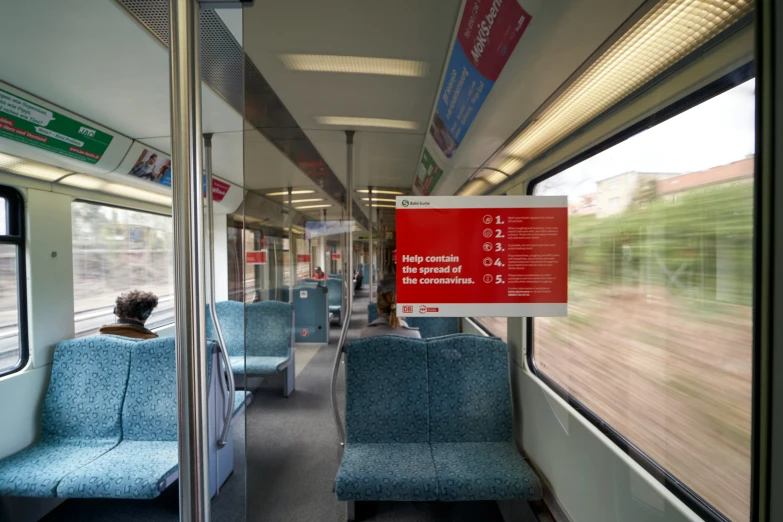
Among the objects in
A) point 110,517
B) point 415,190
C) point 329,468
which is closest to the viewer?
point 415,190

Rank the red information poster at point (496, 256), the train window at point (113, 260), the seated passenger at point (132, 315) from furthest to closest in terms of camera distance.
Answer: the train window at point (113, 260) < the seated passenger at point (132, 315) < the red information poster at point (496, 256)

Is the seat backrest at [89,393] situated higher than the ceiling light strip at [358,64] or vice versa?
the ceiling light strip at [358,64]

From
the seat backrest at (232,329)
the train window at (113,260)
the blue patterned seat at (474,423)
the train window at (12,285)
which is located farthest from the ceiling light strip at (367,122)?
the train window at (12,285)

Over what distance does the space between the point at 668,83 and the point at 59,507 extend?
3843 millimetres

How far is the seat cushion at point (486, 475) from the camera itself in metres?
1.65

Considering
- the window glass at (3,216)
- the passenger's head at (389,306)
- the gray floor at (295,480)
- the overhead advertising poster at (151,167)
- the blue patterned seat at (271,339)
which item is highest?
the overhead advertising poster at (151,167)

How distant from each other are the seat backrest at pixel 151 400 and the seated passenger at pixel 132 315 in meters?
0.35

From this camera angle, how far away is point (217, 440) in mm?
2424

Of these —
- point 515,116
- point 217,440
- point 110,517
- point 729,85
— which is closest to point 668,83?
point 729,85

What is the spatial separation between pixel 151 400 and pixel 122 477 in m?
0.45

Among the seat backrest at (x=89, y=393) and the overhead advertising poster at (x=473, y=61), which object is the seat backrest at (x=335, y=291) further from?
the seat backrest at (x=89, y=393)

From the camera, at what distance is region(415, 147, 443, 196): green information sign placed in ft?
3.85

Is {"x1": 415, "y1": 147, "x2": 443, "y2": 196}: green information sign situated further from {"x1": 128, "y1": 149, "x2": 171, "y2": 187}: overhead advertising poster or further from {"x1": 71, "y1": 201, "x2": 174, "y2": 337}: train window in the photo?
{"x1": 128, "y1": 149, "x2": 171, "y2": 187}: overhead advertising poster

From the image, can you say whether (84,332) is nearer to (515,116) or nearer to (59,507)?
(59,507)
